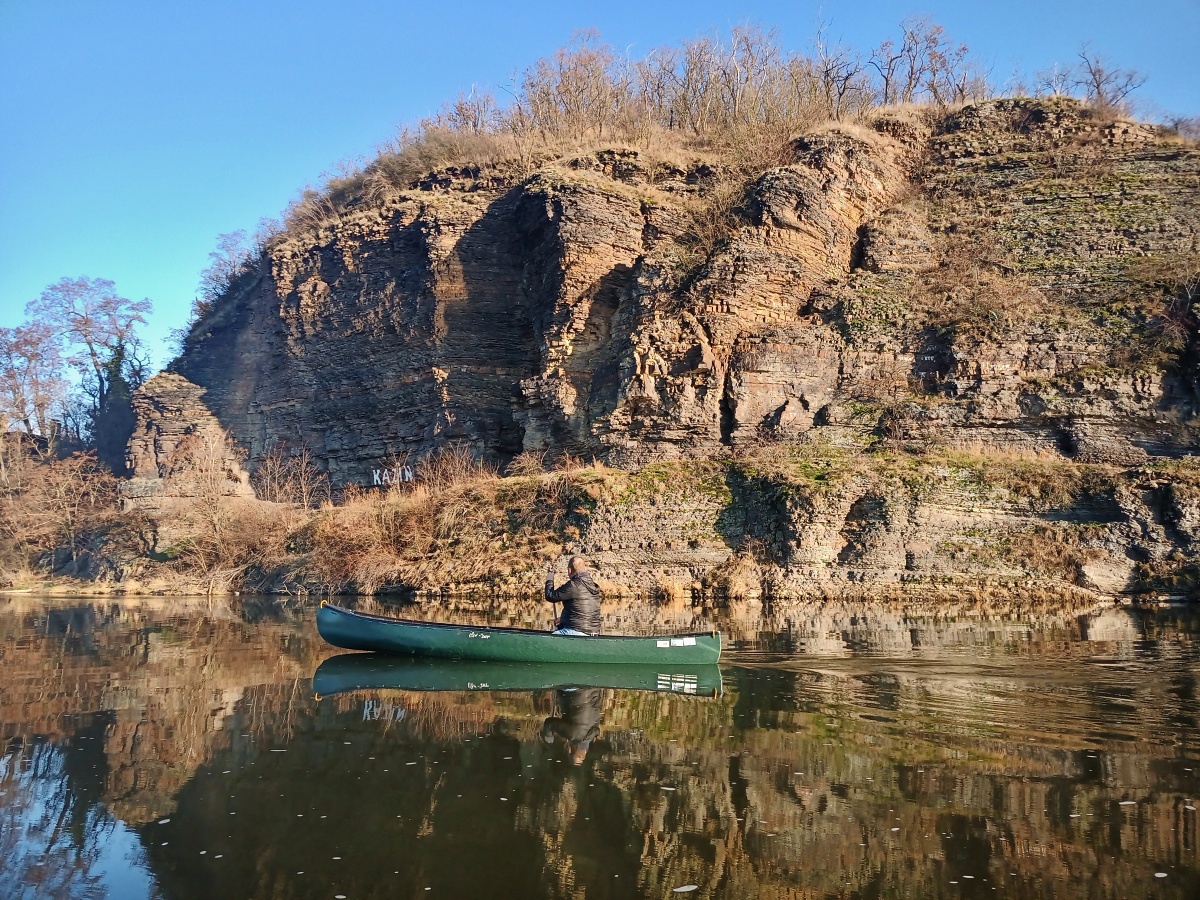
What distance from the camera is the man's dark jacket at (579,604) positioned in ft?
46.5

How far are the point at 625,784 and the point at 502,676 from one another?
242 inches

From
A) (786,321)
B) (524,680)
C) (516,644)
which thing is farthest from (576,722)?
(786,321)

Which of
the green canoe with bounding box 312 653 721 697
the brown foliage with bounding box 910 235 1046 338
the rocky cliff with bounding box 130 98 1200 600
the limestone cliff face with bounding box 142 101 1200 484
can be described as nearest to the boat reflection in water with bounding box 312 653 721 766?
the green canoe with bounding box 312 653 721 697

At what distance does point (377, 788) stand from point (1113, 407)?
1136 inches

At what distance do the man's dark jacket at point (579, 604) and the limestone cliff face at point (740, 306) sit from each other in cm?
1747

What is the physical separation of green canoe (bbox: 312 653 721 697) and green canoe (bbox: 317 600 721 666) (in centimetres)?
18

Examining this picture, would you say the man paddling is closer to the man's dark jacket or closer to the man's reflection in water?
the man's dark jacket

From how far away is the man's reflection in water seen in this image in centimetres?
880

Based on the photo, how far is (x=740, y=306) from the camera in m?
33.0

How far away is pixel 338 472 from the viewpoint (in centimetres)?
4434

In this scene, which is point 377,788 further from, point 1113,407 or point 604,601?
point 1113,407

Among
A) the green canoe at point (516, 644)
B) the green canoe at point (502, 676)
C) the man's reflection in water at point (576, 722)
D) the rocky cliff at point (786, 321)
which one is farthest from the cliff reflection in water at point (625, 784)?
the rocky cliff at point (786, 321)

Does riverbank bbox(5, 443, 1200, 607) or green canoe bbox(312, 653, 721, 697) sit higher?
riverbank bbox(5, 443, 1200, 607)

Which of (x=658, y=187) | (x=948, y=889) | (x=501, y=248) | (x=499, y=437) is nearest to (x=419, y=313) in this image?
(x=501, y=248)
